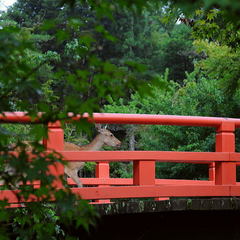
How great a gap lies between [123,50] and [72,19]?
2993cm

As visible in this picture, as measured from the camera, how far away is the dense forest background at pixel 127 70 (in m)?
2.60

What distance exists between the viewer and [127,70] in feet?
9.71

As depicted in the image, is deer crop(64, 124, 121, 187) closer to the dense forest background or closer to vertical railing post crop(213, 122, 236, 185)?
the dense forest background

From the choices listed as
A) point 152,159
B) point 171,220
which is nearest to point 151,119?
point 152,159

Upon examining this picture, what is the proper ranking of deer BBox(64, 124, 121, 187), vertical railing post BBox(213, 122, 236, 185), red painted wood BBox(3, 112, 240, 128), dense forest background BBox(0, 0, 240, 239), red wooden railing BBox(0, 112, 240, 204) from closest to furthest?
dense forest background BBox(0, 0, 240, 239) → red wooden railing BBox(0, 112, 240, 204) → red painted wood BBox(3, 112, 240, 128) → vertical railing post BBox(213, 122, 236, 185) → deer BBox(64, 124, 121, 187)

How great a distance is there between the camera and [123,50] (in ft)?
107

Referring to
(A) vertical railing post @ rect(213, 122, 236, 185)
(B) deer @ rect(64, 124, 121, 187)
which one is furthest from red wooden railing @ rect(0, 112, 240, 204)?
(B) deer @ rect(64, 124, 121, 187)

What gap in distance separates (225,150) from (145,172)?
0.86 m

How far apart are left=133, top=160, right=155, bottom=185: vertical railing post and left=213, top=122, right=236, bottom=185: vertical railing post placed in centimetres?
72

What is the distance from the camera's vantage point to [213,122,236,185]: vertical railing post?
6.18m

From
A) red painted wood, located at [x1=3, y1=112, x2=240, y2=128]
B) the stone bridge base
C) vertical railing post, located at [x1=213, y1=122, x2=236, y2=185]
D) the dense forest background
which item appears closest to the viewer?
the dense forest background

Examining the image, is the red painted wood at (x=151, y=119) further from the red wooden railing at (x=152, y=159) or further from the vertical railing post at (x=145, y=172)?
the vertical railing post at (x=145, y=172)

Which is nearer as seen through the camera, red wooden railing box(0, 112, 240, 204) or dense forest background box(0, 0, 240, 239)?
dense forest background box(0, 0, 240, 239)

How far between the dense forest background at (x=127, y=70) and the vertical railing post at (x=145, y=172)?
0.90 m
